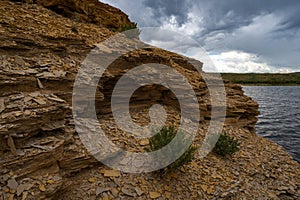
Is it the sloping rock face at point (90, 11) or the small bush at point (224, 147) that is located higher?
the sloping rock face at point (90, 11)

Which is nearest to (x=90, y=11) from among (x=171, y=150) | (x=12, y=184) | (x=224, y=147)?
(x=171, y=150)

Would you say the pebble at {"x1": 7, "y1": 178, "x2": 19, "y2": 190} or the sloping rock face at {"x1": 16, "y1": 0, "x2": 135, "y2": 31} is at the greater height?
the sloping rock face at {"x1": 16, "y1": 0, "x2": 135, "y2": 31}

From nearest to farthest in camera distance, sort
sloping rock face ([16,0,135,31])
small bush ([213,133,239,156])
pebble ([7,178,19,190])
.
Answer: pebble ([7,178,19,190]) → small bush ([213,133,239,156]) → sloping rock face ([16,0,135,31])

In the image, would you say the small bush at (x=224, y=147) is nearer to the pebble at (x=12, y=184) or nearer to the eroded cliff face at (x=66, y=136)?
the eroded cliff face at (x=66, y=136)

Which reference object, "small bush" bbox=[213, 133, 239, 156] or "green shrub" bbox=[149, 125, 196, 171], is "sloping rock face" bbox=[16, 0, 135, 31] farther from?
"small bush" bbox=[213, 133, 239, 156]

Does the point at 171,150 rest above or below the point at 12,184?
above

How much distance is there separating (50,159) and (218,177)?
5.32 metres

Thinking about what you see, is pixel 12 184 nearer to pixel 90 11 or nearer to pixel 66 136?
pixel 66 136

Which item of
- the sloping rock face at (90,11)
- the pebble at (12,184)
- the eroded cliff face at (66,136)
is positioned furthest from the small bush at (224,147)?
the sloping rock face at (90,11)

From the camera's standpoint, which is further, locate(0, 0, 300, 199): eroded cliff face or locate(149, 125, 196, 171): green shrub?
locate(149, 125, 196, 171): green shrub

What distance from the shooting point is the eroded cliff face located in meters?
4.79

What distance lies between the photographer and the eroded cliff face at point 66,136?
4789 millimetres

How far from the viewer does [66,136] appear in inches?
226

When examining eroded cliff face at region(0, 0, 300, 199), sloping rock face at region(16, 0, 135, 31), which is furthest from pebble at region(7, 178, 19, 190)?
sloping rock face at region(16, 0, 135, 31)
